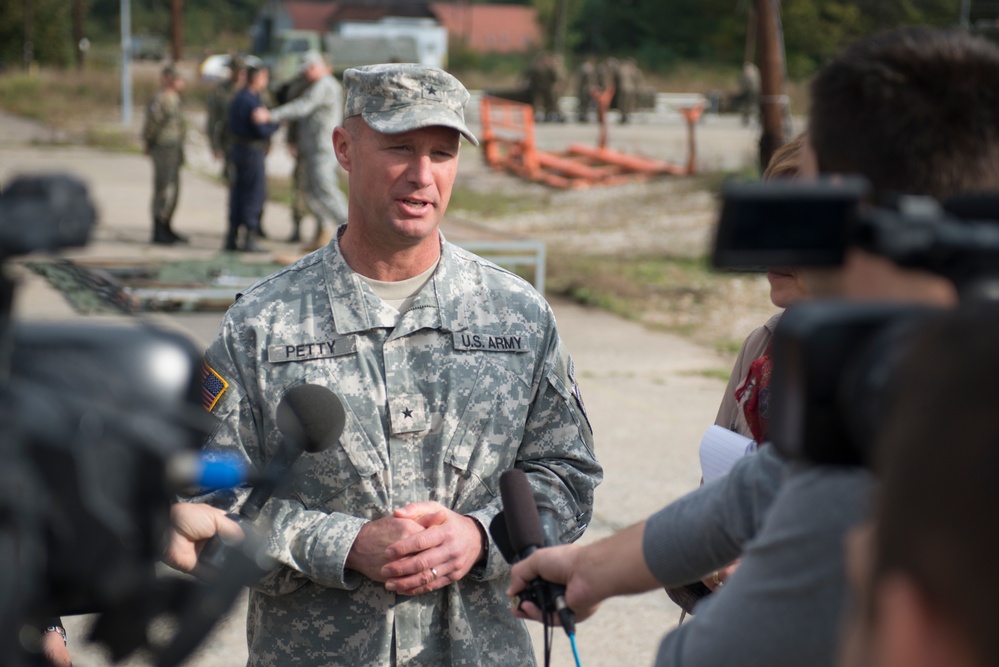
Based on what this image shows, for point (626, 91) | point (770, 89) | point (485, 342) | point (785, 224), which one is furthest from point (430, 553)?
point (626, 91)

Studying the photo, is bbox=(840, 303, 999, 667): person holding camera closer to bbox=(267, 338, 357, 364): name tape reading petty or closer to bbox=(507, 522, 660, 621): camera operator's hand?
bbox=(507, 522, 660, 621): camera operator's hand

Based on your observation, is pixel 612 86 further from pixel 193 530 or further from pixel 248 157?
pixel 193 530

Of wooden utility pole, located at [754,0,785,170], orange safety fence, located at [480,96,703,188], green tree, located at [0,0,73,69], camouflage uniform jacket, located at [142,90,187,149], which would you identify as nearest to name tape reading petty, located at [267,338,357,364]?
wooden utility pole, located at [754,0,785,170]

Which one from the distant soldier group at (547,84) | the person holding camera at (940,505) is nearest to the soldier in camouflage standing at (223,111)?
the person holding camera at (940,505)

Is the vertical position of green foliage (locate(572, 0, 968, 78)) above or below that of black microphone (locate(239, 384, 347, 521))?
below

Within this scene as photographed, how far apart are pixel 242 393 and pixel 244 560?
150 cm

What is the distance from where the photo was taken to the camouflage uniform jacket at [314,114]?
1242 cm

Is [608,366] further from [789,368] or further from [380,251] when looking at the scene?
[789,368]

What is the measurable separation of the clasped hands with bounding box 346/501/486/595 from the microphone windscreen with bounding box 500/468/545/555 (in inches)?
24.7

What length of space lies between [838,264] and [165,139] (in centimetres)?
1347

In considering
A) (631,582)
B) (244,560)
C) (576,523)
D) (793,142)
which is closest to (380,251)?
(576,523)

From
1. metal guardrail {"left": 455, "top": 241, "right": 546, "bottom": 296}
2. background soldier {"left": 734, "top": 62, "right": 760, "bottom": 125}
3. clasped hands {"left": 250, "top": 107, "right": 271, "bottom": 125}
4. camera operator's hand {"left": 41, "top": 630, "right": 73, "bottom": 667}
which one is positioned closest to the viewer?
camera operator's hand {"left": 41, "top": 630, "right": 73, "bottom": 667}

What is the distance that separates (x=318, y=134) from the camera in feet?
41.7

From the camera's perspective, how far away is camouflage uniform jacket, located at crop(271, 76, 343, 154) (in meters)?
12.4
